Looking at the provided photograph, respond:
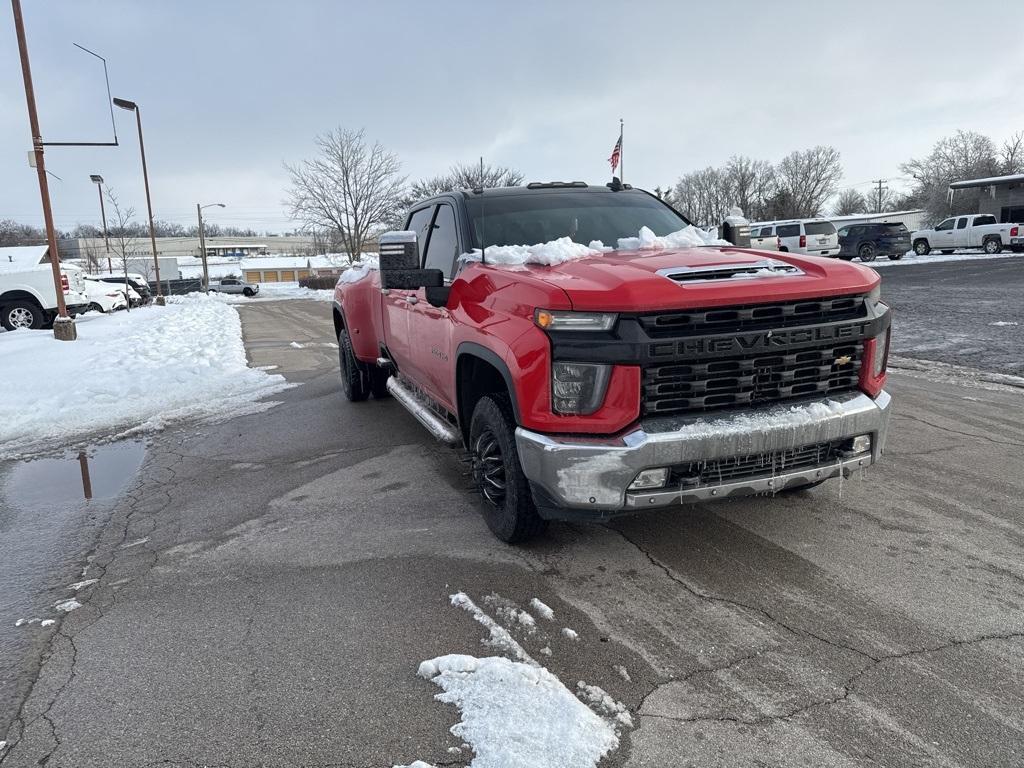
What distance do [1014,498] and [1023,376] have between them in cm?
428

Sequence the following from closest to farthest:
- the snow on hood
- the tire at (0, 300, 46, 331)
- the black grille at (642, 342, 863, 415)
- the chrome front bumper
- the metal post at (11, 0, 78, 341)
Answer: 1. the chrome front bumper
2. the black grille at (642, 342, 863, 415)
3. the snow on hood
4. the metal post at (11, 0, 78, 341)
5. the tire at (0, 300, 46, 331)

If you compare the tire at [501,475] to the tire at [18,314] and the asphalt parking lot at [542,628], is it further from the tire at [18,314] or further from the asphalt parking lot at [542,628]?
the tire at [18,314]

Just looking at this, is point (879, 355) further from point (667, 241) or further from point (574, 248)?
point (574, 248)

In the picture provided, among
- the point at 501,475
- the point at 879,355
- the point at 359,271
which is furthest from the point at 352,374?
the point at 879,355

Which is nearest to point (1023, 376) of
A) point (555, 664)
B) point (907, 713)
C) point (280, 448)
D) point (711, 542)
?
A: point (711, 542)

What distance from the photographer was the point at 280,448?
19.4 ft

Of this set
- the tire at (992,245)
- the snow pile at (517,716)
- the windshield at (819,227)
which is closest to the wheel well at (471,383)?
the snow pile at (517,716)

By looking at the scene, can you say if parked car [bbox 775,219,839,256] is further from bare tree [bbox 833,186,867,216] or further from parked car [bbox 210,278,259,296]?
bare tree [bbox 833,186,867,216]

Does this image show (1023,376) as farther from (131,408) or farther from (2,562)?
(131,408)

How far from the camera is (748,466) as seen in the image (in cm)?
306

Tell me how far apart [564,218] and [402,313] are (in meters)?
1.57

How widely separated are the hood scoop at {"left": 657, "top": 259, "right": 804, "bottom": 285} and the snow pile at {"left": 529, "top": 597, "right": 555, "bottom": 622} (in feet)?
5.17

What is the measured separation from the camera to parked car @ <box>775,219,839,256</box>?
25.1 m

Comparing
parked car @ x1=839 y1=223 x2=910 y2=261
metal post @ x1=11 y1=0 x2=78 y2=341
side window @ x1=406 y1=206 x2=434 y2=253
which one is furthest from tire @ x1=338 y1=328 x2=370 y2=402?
parked car @ x1=839 y1=223 x2=910 y2=261
